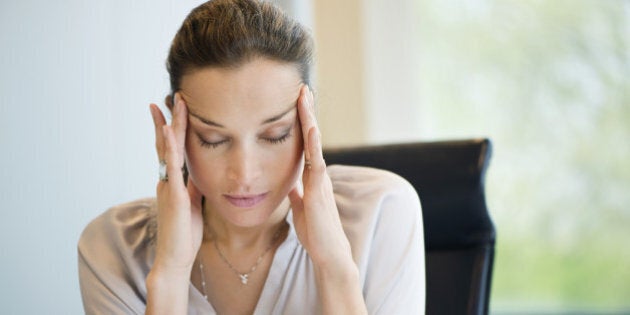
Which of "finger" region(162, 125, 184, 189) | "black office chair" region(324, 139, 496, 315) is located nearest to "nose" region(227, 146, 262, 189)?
"finger" region(162, 125, 184, 189)

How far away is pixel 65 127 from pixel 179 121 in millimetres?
223

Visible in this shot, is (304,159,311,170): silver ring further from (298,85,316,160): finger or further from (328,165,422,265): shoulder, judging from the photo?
(328,165,422,265): shoulder

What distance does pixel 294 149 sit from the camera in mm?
1376

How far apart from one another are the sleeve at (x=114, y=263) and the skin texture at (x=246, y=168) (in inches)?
4.0

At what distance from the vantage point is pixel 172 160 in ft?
4.54

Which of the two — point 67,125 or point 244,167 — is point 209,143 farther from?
point 67,125

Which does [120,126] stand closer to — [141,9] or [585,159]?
[141,9]

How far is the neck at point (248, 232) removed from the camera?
1557mm

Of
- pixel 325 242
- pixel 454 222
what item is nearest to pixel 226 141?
pixel 325 242

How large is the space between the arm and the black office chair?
309 millimetres

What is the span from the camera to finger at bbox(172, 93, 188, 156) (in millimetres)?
1351

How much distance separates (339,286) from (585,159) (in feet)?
7.52

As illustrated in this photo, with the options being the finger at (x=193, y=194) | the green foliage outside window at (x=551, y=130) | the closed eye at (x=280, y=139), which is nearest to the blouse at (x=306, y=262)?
the finger at (x=193, y=194)

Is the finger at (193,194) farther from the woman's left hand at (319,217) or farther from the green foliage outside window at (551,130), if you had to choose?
the green foliage outside window at (551,130)
